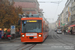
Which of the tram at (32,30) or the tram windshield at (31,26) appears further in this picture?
the tram windshield at (31,26)

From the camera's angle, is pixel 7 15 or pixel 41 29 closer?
pixel 41 29

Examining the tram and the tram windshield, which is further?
the tram windshield

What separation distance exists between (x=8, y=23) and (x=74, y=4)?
3363 centimetres

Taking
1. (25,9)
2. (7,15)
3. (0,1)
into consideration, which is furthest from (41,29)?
(25,9)

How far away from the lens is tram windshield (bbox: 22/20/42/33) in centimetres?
1474

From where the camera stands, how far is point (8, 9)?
23.1 m

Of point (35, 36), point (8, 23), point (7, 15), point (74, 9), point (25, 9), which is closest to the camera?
point (35, 36)

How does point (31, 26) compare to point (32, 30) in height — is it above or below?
above

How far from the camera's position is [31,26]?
14852 millimetres

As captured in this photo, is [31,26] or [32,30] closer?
[32,30]

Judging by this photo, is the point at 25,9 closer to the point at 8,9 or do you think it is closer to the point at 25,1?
the point at 25,1

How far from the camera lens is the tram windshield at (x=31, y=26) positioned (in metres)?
14.7

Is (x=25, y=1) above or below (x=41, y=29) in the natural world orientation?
above

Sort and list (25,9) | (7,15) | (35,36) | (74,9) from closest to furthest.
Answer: (35,36), (7,15), (74,9), (25,9)
